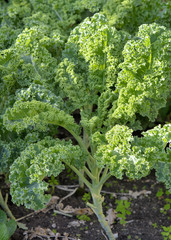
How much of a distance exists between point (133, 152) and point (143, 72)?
731mm

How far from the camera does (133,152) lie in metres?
2.14

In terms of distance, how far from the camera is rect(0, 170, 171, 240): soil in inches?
111

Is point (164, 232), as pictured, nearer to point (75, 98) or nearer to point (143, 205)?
point (143, 205)

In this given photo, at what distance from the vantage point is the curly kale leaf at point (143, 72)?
2.46 meters

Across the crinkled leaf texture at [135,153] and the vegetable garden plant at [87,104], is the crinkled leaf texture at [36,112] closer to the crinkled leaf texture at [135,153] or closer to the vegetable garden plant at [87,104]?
the vegetable garden plant at [87,104]

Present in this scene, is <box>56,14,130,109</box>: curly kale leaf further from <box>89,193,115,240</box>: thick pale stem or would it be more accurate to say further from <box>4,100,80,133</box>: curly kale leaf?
<box>89,193,115,240</box>: thick pale stem

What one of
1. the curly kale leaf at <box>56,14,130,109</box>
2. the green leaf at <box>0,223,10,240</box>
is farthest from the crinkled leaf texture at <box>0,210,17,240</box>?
the curly kale leaf at <box>56,14,130,109</box>

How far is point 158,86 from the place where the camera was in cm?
250

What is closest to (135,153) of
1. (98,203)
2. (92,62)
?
(98,203)

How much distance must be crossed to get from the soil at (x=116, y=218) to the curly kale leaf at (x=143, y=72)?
1.05 m

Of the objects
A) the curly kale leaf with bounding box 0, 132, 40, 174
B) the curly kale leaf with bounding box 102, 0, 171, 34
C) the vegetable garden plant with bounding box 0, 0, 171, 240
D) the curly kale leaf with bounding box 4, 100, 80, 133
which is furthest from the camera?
the curly kale leaf with bounding box 102, 0, 171, 34

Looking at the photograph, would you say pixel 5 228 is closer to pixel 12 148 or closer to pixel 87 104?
pixel 12 148

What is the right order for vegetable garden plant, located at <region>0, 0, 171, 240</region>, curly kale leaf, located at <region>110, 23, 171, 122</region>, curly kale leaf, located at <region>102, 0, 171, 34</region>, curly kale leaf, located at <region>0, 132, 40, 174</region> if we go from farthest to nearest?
curly kale leaf, located at <region>102, 0, 171, 34</region> < curly kale leaf, located at <region>0, 132, 40, 174</region> < curly kale leaf, located at <region>110, 23, 171, 122</region> < vegetable garden plant, located at <region>0, 0, 171, 240</region>

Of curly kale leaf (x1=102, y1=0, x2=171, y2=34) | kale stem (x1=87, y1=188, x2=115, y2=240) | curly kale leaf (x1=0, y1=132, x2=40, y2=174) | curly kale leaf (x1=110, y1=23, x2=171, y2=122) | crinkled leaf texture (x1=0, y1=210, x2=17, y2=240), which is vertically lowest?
kale stem (x1=87, y1=188, x2=115, y2=240)
